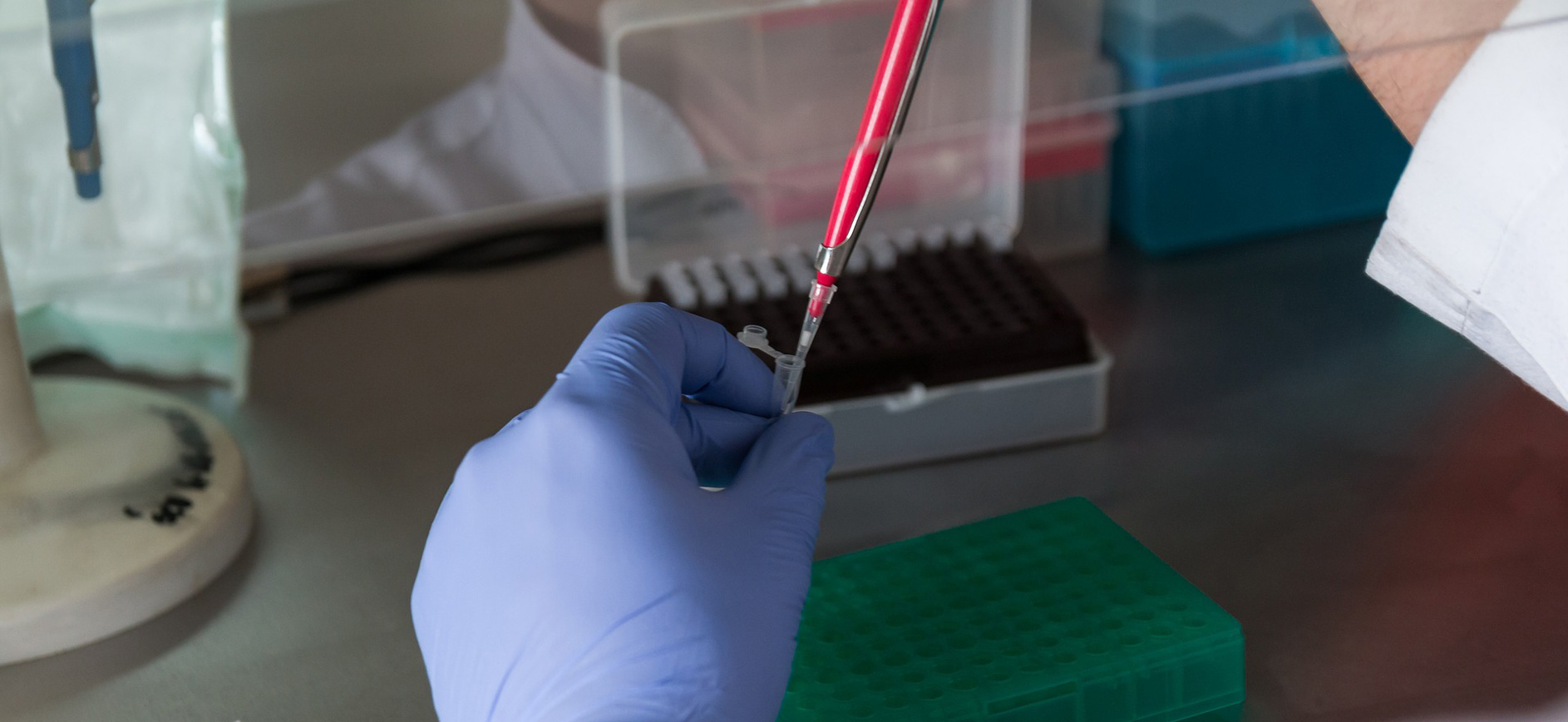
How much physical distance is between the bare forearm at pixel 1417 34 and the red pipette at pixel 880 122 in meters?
0.24

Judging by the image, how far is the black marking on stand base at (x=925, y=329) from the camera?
0.92 metres

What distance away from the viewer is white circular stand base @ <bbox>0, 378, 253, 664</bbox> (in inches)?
31.7

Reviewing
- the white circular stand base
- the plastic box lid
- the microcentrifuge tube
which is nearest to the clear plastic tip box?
the plastic box lid

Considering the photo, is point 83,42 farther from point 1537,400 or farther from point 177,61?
point 1537,400

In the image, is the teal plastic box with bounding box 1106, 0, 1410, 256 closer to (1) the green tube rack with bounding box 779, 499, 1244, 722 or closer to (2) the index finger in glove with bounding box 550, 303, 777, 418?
(1) the green tube rack with bounding box 779, 499, 1244, 722

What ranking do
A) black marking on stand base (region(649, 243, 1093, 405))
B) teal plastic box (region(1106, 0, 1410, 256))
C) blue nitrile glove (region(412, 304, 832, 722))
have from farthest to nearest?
teal plastic box (region(1106, 0, 1410, 256))
black marking on stand base (region(649, 243, 1093, 405))
blue nitrile glove (region(412, 304, 832, 722))

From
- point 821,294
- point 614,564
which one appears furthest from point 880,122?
point 614,564

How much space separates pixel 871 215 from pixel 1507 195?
1.59ft

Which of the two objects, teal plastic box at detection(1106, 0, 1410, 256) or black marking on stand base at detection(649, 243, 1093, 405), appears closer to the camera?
black marking on stand base at detection(649, 243, 1093, 405)

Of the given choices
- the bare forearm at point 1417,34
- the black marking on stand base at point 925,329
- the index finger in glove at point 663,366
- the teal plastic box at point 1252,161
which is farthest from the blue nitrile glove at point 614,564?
the teal plastic box at point 1252,161

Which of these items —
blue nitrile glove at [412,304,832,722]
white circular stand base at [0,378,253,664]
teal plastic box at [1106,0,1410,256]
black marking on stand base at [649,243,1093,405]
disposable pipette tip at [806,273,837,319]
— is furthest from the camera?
teal plastic box at [1106,0,1410,256]

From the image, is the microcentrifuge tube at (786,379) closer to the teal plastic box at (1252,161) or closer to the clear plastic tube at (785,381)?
the clear plastic tube at (785,381)

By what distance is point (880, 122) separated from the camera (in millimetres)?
645

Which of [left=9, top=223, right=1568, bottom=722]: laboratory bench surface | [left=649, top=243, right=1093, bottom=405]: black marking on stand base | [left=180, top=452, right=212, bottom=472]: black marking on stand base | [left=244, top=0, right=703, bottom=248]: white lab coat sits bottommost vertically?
[left=9, top=223, right=1568, bottom=722]: laboratory bench surface
